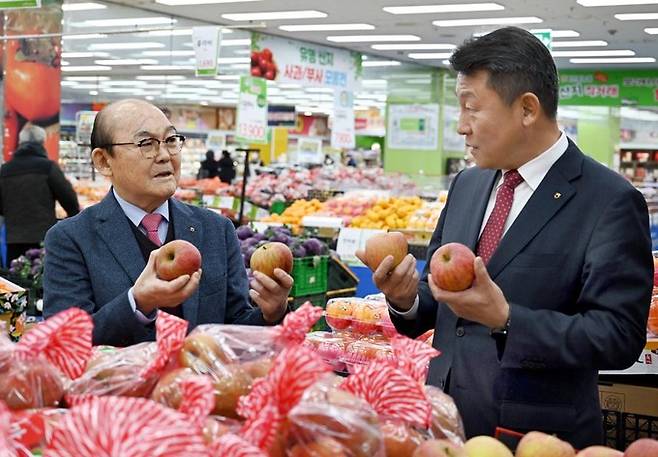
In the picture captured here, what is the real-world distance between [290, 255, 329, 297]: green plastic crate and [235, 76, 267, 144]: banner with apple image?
7.02 meters

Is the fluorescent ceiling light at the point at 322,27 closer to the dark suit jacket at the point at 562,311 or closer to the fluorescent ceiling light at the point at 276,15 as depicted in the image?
the fluorescent ceiling light at the point at 276,15

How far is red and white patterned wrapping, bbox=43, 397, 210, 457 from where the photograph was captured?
3.80 feet

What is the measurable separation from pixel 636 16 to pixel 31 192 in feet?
33.1

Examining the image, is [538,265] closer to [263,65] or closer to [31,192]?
[31,192]

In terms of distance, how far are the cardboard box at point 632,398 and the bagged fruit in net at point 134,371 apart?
274 cm

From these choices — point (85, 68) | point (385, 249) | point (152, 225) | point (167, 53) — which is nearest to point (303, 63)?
point (167, 53)

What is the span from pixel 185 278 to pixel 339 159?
24825 millimetres

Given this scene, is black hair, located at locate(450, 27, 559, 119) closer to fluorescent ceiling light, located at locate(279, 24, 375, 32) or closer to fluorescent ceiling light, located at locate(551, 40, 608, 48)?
fluorescent ceiling light, located at locate(279, 24, 375, 32)

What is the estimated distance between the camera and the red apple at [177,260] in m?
2.19

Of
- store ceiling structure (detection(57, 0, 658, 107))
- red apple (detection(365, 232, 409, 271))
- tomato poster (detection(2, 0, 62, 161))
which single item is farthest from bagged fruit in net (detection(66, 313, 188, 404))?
tomato poster (detection(2, 0, 62, 161))

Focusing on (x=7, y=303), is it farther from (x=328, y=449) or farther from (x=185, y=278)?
(x=328, y=449)

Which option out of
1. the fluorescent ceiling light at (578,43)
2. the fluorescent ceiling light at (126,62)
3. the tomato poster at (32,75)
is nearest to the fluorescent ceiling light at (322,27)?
the fluorescent ceiling light at (578,43)

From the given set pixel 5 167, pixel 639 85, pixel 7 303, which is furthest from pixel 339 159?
pixel 7 303

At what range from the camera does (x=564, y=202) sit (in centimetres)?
239
